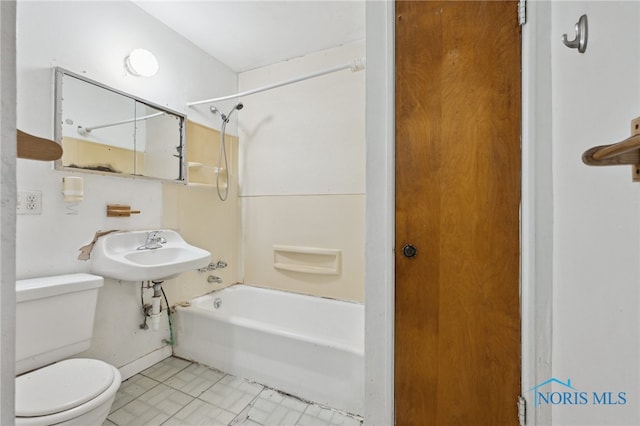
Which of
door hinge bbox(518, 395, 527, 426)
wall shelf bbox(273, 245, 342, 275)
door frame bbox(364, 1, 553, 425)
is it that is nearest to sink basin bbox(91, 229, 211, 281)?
wall shelf bbox(273, 245, 342, 275)

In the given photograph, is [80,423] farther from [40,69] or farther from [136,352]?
[40,69]

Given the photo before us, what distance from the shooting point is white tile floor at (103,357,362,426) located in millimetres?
1349

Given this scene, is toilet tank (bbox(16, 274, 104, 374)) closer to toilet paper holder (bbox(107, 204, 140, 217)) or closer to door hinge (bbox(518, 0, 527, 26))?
toilet paper holder (bbox(107, 204, 140, 217))

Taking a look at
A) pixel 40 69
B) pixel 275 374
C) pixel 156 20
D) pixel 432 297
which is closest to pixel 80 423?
pixel 275 374

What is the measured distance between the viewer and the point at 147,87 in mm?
1797

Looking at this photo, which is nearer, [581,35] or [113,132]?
[581,35]

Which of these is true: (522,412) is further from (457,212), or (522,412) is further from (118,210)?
(118,210)

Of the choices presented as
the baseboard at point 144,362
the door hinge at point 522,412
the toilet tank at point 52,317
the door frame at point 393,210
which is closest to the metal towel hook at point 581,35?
the door frame at point 393,210

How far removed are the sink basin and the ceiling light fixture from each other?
3.30ft

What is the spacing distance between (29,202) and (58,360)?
729mm

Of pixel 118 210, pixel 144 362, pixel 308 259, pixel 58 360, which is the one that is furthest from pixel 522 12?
pixel 144 362

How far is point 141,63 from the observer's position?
172 cm

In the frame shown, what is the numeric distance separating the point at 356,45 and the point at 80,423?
2545mm

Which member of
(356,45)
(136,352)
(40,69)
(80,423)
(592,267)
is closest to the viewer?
(592,267)
